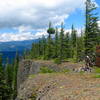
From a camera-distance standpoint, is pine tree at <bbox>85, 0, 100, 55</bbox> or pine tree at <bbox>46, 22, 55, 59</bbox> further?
pine tree at <bbox>46, 22, 55, 59</bbox>

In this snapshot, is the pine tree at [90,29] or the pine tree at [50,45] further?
the pine tree at [50,45]

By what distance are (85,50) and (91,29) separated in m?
4.41

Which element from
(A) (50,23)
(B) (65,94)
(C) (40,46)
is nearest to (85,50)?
(A) (50,23)

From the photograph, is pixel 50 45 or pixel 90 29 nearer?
pixel 90 29

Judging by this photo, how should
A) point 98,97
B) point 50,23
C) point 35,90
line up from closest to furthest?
point 98,97, point 35,90, point 50,23

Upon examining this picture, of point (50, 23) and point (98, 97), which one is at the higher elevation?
point (50, 23)

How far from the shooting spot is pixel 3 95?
50344mm

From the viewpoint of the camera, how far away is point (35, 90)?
1664 centimetres

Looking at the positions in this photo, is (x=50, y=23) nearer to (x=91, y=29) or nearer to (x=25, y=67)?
(x=25, y=67)

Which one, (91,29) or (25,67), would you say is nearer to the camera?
(91,29)

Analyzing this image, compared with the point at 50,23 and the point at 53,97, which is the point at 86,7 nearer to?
the point at 50,23

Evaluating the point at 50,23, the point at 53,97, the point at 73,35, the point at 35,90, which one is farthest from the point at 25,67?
the point at 53,97

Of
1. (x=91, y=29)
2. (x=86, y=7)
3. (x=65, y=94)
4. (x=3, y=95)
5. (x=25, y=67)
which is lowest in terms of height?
(x=3, y=95)

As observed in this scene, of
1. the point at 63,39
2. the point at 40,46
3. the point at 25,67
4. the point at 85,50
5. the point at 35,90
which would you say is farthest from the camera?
the point at 40,46
